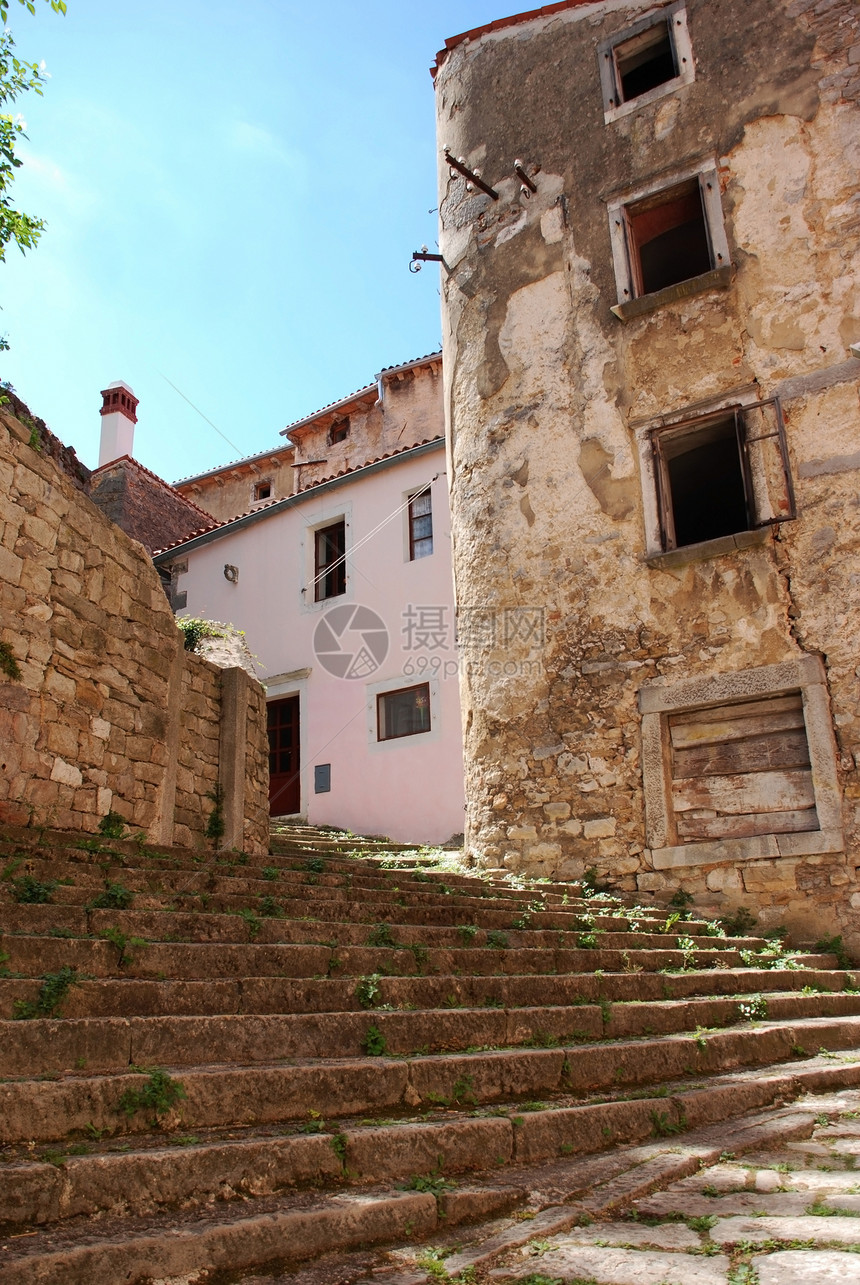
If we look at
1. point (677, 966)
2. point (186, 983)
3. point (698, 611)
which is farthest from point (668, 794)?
point (186, 983)

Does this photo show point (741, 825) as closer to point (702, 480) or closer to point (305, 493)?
point (702, 480)

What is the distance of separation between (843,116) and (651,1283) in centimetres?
995

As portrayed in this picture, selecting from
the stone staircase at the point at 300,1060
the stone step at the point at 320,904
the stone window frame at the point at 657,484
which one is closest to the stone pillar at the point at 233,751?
the stone staircase at the point at 300,1060

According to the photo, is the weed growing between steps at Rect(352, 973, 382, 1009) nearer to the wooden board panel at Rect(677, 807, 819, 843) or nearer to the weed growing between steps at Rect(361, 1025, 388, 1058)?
the weed growing between steps at Rect(361, 1025, 388, 1058)

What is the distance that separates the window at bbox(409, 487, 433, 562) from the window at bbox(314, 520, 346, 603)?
1.30m

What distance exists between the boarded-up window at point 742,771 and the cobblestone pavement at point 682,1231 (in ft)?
16.4

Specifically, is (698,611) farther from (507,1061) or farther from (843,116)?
(507,1061)

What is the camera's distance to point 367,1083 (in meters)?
3.10

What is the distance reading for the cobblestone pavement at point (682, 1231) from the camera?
212 centimetres

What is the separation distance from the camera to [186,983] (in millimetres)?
3352

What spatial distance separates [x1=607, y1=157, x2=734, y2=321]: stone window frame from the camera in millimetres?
9273

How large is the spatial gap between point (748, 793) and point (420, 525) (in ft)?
24.7

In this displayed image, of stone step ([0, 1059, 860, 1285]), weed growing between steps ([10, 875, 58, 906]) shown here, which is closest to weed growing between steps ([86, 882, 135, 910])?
weed growing between steps ([10, 875, 58, 906])

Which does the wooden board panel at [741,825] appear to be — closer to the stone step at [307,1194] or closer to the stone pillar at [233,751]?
the stone pillar at [233,751]
